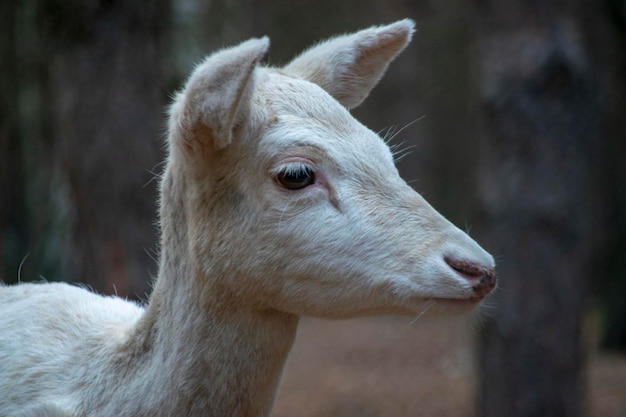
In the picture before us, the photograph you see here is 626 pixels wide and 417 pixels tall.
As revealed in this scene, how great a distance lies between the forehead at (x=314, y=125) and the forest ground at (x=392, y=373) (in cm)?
442

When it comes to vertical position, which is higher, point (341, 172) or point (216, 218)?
point (341, 172)

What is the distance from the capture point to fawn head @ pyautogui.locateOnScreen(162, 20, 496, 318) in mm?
3021

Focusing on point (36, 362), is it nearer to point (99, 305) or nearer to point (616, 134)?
point (99, 305)

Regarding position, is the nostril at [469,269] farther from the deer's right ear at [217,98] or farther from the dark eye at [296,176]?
the deer's right ear at [217,98]

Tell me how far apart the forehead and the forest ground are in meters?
4.42

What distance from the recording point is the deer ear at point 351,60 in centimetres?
387

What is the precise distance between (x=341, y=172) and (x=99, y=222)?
344 cm

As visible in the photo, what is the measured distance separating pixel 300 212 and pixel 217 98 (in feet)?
1.63

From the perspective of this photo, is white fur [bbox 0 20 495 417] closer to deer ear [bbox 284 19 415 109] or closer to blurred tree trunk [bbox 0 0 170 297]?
deer ear [bbox 284 19 415 109]

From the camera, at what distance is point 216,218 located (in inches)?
129

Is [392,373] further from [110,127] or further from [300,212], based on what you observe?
[300,212]

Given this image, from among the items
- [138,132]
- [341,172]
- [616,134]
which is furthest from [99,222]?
[616,134]

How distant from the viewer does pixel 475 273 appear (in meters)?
2.96

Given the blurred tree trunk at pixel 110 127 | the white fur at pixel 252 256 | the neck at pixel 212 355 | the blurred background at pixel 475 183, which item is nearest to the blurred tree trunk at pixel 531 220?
the blurred background at pixel 475 183
